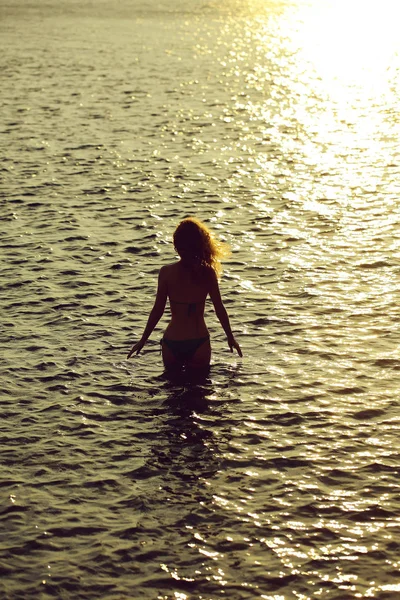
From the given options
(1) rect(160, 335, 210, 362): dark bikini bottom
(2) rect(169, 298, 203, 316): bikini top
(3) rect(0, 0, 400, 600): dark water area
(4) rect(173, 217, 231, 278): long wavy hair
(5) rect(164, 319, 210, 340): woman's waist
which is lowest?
(3) rect(0, 0, 400, 600): dark water area

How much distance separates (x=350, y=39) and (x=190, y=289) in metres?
48.7

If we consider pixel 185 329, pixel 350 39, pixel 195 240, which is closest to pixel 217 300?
pixel 185 329

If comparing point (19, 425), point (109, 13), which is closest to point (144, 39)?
point (109, 13)

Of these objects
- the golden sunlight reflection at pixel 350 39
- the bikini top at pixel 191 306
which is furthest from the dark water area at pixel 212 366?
the golden sunlight reflection at pixel 350 39

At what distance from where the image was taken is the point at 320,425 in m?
11.1

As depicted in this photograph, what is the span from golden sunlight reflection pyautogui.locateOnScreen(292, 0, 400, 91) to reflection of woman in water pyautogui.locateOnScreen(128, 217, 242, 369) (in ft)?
93.3

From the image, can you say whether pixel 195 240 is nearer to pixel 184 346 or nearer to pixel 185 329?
pixel 185 329

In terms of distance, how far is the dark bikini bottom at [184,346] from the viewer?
11711mm

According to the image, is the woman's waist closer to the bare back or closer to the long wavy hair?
the bare back

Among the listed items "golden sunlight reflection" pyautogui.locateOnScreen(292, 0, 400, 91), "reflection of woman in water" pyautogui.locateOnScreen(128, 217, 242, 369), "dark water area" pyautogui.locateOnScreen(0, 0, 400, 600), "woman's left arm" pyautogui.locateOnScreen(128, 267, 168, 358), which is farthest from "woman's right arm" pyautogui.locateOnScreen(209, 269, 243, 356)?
"golden sunlight reflection" pyautogui.locateOnScreen(292, 0, 400, 91)

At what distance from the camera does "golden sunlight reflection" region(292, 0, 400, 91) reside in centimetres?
4306

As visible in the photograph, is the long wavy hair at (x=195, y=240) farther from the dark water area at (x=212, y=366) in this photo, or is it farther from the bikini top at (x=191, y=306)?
the dark water area at (x=212, y=366)

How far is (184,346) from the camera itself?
1173 cm

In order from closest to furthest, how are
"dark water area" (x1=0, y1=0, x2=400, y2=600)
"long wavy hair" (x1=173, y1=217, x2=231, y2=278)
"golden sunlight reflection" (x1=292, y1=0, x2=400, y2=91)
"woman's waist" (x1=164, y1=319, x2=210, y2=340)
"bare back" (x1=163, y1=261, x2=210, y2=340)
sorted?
1. "dark water area" (x1=0, y1=0, x2=400, y2=600)
2. "long wavy hair" (x1=173, y1=217, x2=231, y2=278)
3. "bare back" (x1=163, y1=261, x2=210, y2=340)
4. "woman's waist" (x1=164, y1=319, x2=210, y2=340)
5. "golden sunlight reflection" (x1=292, y1=0, x2=400, y2=91)
